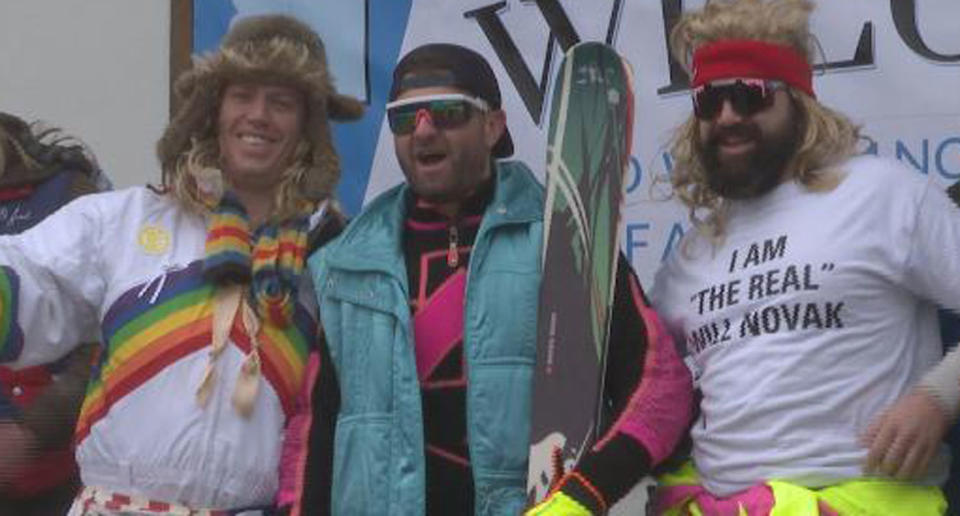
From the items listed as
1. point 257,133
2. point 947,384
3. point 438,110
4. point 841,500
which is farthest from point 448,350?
point 947,384

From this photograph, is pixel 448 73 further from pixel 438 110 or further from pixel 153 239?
pixel 153 239

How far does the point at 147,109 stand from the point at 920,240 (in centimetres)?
273

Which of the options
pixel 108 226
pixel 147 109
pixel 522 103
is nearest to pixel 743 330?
pixel 108 226

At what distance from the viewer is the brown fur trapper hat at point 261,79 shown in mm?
3014

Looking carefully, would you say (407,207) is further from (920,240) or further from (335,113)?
(920,240)

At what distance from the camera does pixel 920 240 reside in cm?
247

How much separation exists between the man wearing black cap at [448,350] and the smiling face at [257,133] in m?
0.24

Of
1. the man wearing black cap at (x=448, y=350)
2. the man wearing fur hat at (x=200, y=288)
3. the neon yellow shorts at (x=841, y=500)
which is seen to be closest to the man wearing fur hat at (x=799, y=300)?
the neon yellow shorts at (x=841, y=500)

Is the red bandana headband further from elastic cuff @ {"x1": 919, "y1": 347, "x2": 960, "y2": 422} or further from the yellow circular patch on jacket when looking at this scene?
the yellow circular patch on jacket

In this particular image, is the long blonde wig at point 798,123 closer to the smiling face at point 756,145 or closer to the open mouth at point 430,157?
the smiling face at point 756,145

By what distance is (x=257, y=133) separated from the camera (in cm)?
300

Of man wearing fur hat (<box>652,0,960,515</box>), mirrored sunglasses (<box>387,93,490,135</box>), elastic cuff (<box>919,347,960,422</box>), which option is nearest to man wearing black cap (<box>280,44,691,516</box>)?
mirrored sunglasses (<box>387,93,490,135</box>)

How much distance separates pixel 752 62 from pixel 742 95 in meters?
0.06

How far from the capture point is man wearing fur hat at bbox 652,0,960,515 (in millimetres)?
2436
